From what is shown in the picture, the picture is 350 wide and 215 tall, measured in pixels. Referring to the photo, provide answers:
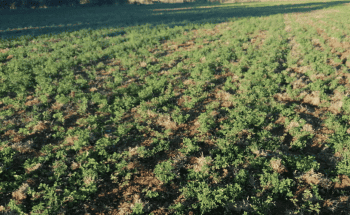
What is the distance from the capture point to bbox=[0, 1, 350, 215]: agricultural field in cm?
523

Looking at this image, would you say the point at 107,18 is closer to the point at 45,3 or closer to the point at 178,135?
the point at 45,3

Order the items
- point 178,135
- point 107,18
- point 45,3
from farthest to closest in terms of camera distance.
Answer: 1. point 45,3
2. point 107,18
3. point 178,135

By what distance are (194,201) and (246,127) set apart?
3.87 meters

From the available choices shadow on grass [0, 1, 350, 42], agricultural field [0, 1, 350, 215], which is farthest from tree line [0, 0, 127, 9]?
agricultural field [0, 1, 350, 215]

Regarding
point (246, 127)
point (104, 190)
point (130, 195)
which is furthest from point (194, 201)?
point (246, 127)

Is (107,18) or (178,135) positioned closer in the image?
(178,135)

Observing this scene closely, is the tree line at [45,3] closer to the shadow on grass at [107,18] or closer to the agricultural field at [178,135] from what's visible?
the shadow on grass at [107,18]

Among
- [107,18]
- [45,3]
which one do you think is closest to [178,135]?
[107,18]

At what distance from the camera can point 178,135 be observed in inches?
298

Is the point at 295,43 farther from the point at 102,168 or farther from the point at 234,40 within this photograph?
the point at 102,168

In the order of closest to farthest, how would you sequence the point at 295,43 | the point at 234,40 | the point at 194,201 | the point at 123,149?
the point at 194,201, the point at 123,149, the point at 295,43, the point at 234,40

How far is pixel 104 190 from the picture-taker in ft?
18.3

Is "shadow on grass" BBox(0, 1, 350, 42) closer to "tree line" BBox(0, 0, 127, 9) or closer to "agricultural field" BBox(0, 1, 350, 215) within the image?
"tree line" BBox(0, 0, 127, 9)

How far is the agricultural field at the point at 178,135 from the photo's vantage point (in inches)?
206
